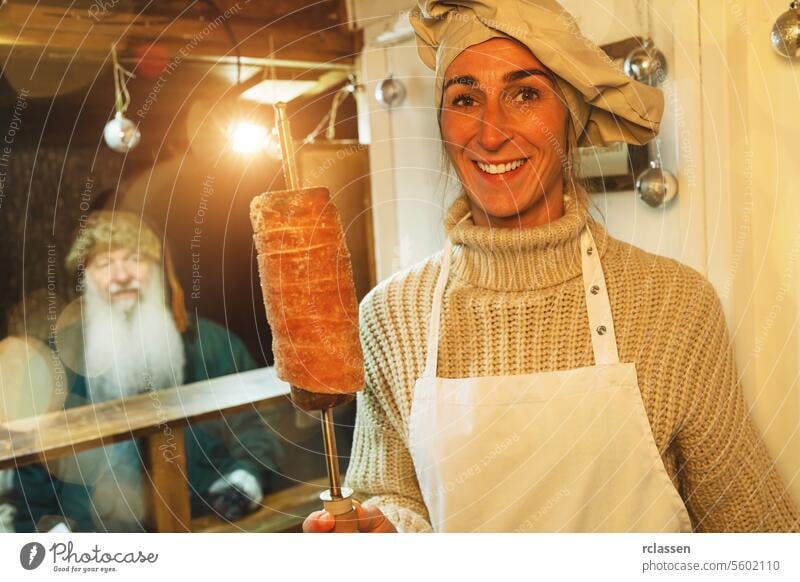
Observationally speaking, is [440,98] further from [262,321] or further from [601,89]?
[262,321]

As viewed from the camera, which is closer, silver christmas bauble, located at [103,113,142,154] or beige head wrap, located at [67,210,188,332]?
silver christmas bauble, located at [103,113,142,154]

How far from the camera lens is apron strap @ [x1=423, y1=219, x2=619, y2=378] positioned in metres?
0.86

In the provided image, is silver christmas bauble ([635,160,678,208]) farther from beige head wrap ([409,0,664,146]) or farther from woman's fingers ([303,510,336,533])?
woman's fingers ([303,510,336,533])

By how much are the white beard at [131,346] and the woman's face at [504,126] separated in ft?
2.40

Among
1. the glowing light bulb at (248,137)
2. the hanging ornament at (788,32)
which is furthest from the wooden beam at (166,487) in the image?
the hanging ornament at (788,32)

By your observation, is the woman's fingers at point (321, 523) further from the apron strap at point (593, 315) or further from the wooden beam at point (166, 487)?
the wooden beam at point (166, 487)

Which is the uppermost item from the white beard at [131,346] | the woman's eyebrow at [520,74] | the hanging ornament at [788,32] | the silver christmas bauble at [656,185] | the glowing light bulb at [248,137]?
the glowing light bulb at [248,137]

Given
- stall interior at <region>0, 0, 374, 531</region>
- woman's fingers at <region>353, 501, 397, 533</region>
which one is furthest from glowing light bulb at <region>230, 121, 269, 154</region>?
woman's fingers at <region>353, 501, 397, 533</region>

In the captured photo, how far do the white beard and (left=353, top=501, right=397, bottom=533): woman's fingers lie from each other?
2.00 feet

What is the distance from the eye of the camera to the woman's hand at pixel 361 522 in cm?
80

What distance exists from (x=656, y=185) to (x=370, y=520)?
54 cm

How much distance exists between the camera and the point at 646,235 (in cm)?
102
